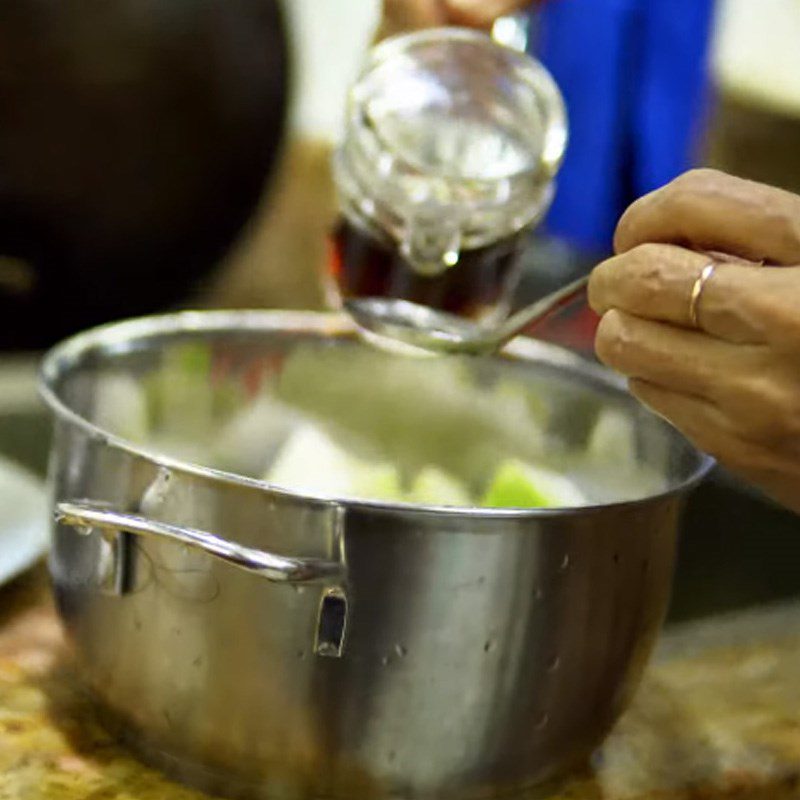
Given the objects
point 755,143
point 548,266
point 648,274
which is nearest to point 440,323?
point 648,274

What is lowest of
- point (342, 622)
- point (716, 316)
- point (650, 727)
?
point (650, 727)

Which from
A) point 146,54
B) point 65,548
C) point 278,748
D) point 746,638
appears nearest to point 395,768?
point 278,748

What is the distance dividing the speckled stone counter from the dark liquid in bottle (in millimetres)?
194

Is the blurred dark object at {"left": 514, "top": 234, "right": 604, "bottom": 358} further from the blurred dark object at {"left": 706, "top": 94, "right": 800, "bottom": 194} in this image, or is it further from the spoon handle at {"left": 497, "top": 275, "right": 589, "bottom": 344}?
the spoon handle at {"left": 497, "top": 275, "right": 589, "bottom": 344}

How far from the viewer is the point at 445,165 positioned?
57 cm

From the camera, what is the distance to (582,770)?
50cm

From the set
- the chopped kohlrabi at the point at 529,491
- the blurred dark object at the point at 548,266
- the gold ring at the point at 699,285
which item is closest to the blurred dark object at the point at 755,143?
the blurred dark object at the point at 548,266

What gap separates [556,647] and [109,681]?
0.53ft

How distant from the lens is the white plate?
579 millimetres

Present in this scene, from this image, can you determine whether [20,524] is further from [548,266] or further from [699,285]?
[548,266]

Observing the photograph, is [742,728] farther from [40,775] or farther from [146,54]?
[146,54]

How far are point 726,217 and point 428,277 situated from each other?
23 centimetres

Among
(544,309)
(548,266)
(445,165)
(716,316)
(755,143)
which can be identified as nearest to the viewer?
(716,316)

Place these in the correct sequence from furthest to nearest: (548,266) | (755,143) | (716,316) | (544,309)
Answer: (548,266) < (755,143) < (544,309) < (716,316)
